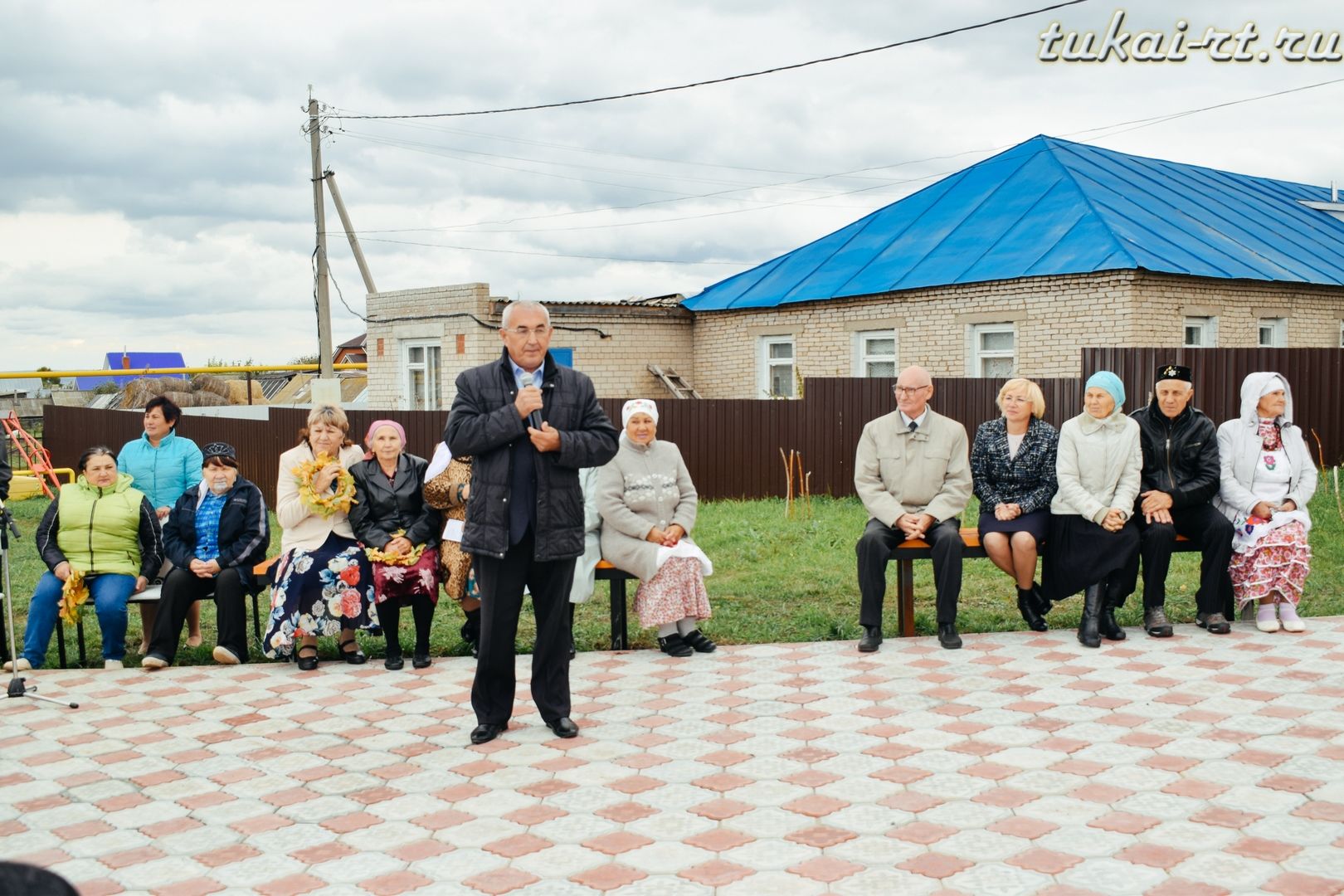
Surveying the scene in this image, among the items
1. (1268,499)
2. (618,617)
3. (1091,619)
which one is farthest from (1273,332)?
(618,617)

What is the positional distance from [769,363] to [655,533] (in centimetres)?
1557

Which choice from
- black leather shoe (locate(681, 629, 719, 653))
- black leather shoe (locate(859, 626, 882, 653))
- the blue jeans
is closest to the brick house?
black leather shoe (locate(859, 626, 882, 653))

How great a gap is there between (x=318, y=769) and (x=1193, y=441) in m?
5.13

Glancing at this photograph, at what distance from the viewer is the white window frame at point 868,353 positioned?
64.4ft

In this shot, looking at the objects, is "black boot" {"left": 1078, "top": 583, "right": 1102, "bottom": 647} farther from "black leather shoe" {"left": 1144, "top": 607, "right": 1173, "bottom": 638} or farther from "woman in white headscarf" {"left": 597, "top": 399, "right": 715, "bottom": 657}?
"woman in white headscarf" {"left": 597, "top": 399, "right": 715, "bottom": 657}

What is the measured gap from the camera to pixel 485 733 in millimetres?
5070

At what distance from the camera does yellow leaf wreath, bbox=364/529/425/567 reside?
251 inches

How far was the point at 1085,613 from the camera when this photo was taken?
6723 millimetres

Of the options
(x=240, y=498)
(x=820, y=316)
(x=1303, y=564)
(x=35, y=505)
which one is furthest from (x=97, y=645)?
(x=820, y=316)

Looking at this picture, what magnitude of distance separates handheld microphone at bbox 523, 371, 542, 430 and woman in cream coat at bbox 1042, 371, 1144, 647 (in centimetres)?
343

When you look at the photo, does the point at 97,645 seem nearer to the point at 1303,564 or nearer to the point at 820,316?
the point at 1303,564

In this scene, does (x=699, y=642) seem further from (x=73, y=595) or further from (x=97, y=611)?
(x=73, y=595)

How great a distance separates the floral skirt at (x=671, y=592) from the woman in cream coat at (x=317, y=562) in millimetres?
1520

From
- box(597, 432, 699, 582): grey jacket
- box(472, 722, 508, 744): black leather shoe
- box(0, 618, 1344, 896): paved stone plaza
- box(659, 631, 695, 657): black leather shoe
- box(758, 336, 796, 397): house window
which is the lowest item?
box(0, 618, 1344, 896): paved stone plaza
